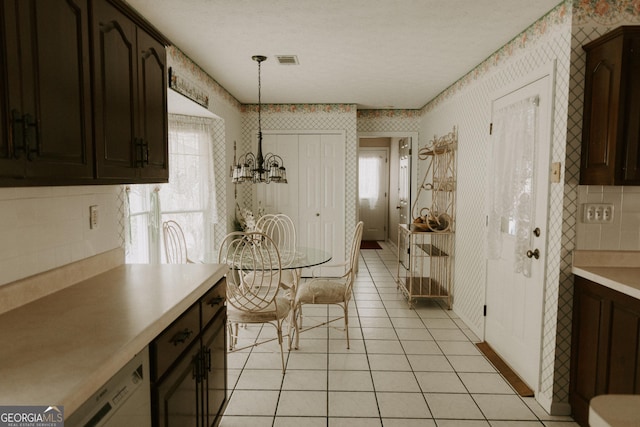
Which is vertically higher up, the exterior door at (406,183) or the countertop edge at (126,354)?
the exterior door at (406,183)

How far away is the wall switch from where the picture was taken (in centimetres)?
201

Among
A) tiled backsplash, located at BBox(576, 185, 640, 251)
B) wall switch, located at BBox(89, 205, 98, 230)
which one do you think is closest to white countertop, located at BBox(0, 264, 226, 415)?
wall switch, located at BBox(89, 205, 98, 230)

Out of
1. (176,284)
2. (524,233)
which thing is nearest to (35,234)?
(176,284)

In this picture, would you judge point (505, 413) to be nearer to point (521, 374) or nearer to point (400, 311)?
point (521, 374)

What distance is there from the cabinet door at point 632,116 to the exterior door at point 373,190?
665 cm

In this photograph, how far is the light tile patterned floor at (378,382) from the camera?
2.32 m

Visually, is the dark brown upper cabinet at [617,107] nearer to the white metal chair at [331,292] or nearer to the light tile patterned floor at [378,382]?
the light tile patterned floor at [378,382]

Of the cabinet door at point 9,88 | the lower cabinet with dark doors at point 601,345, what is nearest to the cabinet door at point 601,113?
the lower cabinet with dark doors at point 601,345

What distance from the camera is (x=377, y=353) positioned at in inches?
125

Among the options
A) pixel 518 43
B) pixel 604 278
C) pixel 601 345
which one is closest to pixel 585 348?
pixel 601 345

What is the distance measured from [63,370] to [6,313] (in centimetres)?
64

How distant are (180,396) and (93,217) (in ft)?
3.48

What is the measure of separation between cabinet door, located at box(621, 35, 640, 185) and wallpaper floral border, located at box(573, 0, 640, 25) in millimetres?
307

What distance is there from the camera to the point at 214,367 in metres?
1.99
